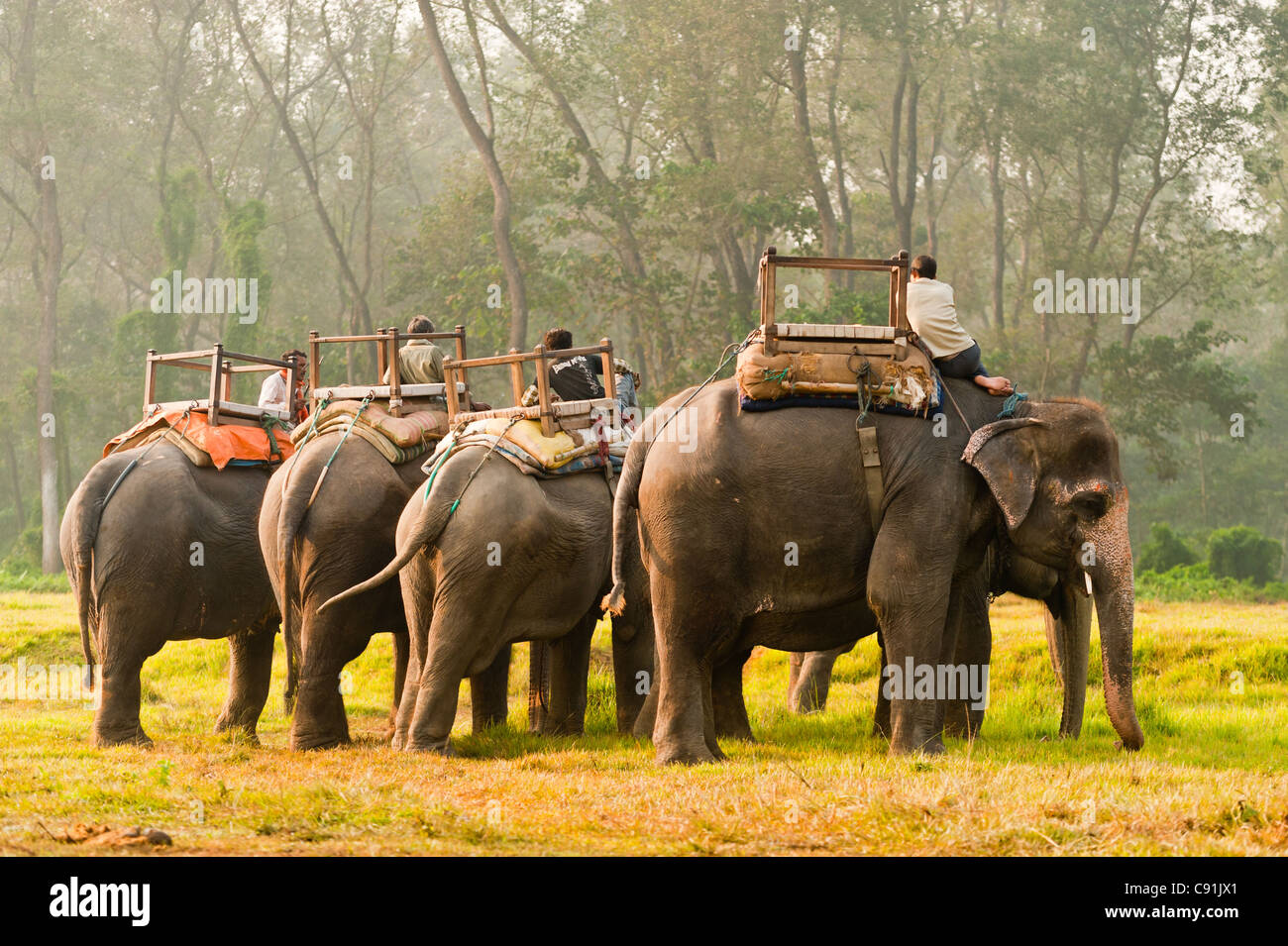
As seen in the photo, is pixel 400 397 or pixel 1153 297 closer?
pixel 400 397

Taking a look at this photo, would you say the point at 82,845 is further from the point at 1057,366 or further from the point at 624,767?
the point at 1057,366

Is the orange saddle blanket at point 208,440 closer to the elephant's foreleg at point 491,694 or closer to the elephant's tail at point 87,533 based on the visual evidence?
the elephant's tail at point 87,533

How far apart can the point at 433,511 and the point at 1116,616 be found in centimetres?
388

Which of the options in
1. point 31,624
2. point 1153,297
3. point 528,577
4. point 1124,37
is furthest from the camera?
point 1153,297

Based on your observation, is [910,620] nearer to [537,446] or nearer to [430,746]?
[537,446]

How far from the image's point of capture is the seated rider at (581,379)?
10359 mm

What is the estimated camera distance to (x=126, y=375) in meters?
36.4

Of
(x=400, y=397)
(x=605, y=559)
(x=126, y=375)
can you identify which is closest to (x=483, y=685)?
(x=605, y=559)

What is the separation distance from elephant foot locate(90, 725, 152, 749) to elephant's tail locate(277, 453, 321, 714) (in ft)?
4.14

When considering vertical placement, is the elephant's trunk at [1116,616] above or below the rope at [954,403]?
below

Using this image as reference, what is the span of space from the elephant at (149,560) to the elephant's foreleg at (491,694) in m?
1.83

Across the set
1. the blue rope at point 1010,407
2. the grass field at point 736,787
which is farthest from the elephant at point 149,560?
the blue rope at point 1010,407

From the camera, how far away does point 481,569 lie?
895cm
